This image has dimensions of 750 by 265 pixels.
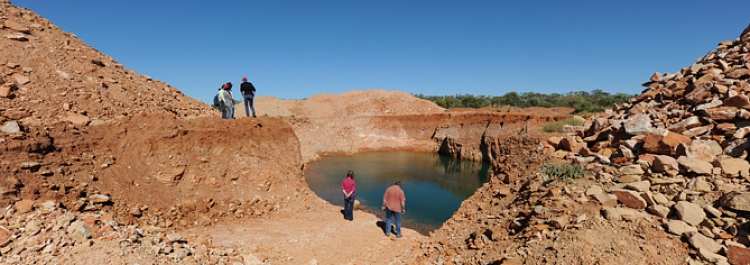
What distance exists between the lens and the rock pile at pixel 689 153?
412 centimetres

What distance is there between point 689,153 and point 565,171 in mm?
1707

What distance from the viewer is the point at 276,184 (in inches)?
419

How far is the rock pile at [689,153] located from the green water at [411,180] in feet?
26.2

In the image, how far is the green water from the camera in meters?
15.6

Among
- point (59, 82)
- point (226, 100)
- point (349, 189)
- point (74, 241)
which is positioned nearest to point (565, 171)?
point (349, 189)

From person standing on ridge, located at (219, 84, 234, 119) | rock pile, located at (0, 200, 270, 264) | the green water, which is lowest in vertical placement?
the green water

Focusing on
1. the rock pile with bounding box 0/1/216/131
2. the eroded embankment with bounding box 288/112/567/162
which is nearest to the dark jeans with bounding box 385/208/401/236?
the rock pile with bounding box 0/1/216/131

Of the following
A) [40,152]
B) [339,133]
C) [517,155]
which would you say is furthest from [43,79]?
[339,133]

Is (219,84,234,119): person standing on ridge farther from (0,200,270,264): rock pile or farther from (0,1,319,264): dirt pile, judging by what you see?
(0,200,270,264): rock pile

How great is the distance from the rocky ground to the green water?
5.34 meters

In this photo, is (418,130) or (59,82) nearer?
(59,82)

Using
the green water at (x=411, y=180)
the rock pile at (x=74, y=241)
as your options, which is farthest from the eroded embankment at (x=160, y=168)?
the green water at (x=411, y=180)

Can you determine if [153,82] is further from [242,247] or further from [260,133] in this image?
[242,247]

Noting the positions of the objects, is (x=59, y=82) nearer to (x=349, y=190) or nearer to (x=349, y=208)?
(x=349, y=190)
